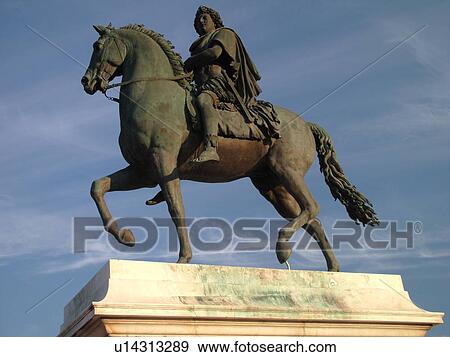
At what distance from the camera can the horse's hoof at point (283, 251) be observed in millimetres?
10883

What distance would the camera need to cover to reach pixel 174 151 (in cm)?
1074

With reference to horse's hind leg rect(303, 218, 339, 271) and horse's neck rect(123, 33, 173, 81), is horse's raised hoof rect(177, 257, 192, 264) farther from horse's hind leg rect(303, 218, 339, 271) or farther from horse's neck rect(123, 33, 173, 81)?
horse's neck rect(123, 33, 173, 81)

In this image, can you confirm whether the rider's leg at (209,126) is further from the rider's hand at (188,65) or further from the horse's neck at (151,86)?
the rider's hand at (188,65)

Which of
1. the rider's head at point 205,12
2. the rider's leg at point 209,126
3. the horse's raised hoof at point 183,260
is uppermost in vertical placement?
the rider's head at point 205,12

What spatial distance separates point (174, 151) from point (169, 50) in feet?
5.35

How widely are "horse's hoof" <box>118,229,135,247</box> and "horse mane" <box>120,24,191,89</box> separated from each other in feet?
7.09

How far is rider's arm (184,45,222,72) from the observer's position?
37.8ft

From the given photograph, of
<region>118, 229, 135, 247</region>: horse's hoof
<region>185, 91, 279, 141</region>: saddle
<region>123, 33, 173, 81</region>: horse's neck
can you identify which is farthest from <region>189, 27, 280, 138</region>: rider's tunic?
<region>118, 229, 135, 247</region>: horse's hoof

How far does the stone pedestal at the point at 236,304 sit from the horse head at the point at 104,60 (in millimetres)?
2581

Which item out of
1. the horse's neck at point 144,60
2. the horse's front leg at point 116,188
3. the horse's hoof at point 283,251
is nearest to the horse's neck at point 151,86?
the horse's neck at point 144,60

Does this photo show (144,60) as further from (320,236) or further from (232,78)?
(320,236)

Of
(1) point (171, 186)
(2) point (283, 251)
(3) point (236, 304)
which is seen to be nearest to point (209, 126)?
(1) point (171, 186)
